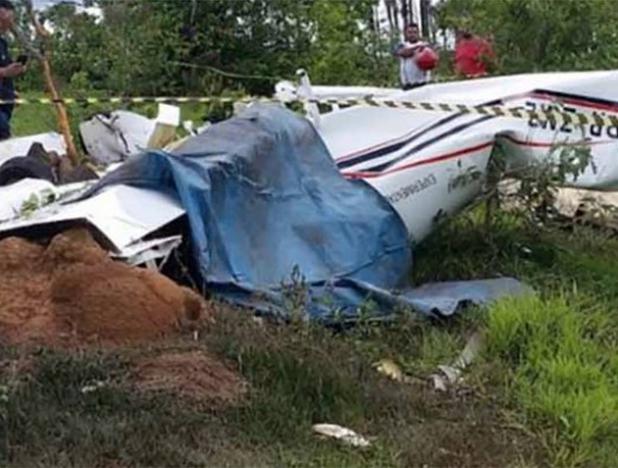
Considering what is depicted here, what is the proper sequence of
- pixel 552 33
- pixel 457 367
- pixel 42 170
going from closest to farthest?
pixel 457 367 → pixel 42 170 → pixel 552 33

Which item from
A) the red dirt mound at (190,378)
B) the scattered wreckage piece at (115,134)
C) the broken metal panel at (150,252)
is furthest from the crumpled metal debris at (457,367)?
the scattered wreckage piece at (115,134)

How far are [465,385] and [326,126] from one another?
3.05 metres

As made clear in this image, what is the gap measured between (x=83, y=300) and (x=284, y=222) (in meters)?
1.63

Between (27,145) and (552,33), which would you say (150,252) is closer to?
(27,145)

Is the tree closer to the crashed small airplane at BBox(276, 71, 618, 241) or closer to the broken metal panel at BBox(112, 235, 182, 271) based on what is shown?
the crashed small airplane at BBox(276, 71, 618, 241)

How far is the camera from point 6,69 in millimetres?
9844

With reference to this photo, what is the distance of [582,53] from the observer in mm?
11859

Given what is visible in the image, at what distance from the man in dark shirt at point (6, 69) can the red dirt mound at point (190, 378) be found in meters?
5.47

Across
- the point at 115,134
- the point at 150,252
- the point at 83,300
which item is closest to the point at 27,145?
the point at 115,134

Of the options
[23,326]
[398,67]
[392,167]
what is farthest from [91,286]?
[398,67]

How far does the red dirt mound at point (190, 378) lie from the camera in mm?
4648

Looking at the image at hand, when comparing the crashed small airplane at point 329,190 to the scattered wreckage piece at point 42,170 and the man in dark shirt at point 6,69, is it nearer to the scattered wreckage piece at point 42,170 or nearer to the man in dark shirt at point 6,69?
the scattered wreckage piece at point 42,170

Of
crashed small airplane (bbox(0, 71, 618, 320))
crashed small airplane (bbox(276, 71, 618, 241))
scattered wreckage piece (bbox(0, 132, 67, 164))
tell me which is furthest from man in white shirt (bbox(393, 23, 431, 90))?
crashed small airplane (bbox(276, 71, 618, 241))

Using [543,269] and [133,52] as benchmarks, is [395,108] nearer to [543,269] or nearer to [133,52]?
[543,269]
